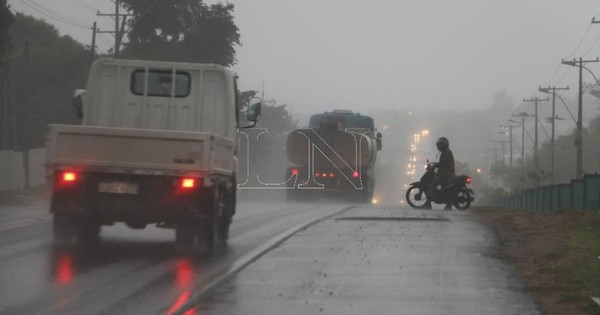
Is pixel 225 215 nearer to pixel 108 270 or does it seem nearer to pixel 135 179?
pixel 135 179

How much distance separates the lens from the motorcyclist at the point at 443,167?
3048 cm

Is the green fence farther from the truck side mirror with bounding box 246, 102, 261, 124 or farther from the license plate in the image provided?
the license plate

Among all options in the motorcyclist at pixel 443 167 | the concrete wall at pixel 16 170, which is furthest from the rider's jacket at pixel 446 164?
the concrete wall at pixel 16 170

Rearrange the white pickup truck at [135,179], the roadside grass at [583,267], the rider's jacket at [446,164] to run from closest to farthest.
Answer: the roadside grass at [583,267], the white pickup truck at [135,179], the rider's jacket at [446,164]

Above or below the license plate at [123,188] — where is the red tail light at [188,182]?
above

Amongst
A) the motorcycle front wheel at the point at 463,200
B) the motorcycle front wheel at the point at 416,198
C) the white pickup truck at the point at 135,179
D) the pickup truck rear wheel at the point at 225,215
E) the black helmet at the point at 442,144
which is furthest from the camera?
the motorcycle front wheel at the point at 416,198

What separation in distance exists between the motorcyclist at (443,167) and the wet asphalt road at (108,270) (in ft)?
36.4

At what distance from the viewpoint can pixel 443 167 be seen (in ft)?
101

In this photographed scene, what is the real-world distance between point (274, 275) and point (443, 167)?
59.8 ft

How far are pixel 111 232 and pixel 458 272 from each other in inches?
304

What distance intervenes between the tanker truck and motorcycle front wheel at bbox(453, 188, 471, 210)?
15.2 meters

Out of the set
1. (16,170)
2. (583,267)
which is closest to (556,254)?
(583,267)

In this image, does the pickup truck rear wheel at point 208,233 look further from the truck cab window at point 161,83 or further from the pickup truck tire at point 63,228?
the truck cab window at point 161,83

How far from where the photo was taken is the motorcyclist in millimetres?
30484
